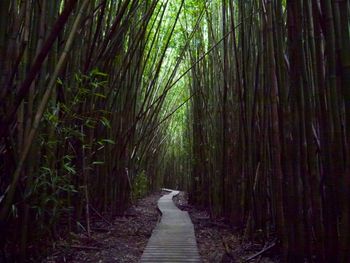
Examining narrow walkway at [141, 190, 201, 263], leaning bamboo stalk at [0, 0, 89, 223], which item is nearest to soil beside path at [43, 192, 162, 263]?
narrow walkway at [141, 190, 201, 263]

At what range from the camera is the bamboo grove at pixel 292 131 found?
1.53 m

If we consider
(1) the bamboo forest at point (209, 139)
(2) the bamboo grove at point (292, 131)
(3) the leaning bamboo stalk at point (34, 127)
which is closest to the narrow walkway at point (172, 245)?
(1) the bamboo forest at point (209, 139)

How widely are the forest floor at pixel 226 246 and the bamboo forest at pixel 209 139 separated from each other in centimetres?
1

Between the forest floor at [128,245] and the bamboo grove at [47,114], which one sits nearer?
the bamboo grove at [47,114]

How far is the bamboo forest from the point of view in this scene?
5.34ft

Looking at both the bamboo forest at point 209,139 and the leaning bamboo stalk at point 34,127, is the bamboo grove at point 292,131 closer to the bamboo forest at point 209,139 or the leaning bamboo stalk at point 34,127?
the bamboo forest at point 209,139

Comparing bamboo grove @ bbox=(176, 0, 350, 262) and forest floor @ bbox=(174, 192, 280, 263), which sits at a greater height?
bamboo grove @ bbox=(176, 0, 350, 262)

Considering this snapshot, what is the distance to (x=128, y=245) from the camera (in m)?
2.99

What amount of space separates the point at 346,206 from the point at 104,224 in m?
2.76

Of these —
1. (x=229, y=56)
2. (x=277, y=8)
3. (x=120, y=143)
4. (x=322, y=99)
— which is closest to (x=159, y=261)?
(x=322, y=99)

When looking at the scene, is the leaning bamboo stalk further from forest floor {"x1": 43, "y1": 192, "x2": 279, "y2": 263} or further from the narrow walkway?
the narrow walkway

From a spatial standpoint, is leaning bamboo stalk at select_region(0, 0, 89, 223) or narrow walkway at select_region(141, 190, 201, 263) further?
narrow walkway at select_region(141, 190, 201, 263)

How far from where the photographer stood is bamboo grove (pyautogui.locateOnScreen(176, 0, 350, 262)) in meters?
1.53

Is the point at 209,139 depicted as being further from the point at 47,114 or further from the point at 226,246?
the point at 47,114
